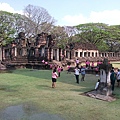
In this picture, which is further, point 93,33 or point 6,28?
point 93,33

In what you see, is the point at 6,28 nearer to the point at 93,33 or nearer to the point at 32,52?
the point at 32,52

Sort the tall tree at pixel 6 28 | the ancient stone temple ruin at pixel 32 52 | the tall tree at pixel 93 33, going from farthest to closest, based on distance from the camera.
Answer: the tall tree at pixel 93 33 < the tall tree at pixel 6 28 < the ancient stone temple ruin at pixel 32 52

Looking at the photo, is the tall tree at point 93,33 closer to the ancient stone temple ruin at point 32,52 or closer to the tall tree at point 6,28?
the ancient stone temple ruin at point 32,52

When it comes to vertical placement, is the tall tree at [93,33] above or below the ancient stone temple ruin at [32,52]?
above

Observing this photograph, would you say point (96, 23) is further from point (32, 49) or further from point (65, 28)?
point (32, 49)

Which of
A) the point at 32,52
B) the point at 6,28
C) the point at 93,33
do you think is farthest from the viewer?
the point at 93,33

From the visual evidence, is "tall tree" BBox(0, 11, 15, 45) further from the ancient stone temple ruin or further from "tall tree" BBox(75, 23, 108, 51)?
"tall tree" BBox(75, 23, 108, 51)

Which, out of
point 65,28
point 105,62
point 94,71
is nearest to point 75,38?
point 65,28

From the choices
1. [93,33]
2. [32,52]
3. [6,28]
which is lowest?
[32,52]

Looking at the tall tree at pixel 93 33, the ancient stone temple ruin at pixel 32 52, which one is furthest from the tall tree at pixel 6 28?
the tall tree at pixel 93 33

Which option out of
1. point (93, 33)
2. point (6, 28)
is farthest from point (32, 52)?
point (93, 33)

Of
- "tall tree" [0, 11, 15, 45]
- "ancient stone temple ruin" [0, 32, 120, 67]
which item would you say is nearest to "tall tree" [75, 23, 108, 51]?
"ancient stone temple ruin" [0, 32, 120, 67]

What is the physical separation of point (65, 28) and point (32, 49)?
19340 millimetres

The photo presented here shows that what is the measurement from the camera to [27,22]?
1688 inches
